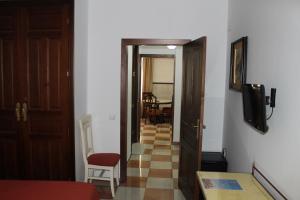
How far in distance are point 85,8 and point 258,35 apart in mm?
2237

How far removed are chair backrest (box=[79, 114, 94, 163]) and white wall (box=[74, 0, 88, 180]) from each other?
0.24 ft

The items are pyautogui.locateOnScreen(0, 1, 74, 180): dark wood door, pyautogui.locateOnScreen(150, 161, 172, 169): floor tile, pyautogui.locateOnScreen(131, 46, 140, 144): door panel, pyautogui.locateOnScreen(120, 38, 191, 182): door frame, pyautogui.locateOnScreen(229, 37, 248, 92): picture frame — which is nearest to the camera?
pyautogui.locateOnScreen(229, 37, 248, 92): picture frame

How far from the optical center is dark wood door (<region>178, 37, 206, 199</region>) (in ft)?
9.32

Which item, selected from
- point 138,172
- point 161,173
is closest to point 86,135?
point 138,172

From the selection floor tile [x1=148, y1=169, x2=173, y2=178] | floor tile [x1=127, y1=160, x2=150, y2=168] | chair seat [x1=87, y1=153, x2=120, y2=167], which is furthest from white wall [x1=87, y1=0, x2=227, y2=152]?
floor tile [x1=127, y1=160, x2=150, y2=168]

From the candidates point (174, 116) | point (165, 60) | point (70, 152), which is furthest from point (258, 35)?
point (165, 60)

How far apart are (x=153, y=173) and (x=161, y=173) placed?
127 millimetres

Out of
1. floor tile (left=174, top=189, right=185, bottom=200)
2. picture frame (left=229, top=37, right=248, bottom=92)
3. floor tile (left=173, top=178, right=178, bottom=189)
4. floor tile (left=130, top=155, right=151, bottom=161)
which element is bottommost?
floor tile (left=174, top=189, right=185, bottom=200)

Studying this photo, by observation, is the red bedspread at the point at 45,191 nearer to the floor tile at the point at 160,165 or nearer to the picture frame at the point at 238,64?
the picture frame at the point at 238,64

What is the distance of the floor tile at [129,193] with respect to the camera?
3344mm

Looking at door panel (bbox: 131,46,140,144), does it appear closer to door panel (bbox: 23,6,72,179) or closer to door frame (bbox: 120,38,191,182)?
door frame (bbox: 120,38,191,182)

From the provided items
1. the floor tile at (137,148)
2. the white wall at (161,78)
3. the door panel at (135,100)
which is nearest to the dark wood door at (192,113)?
the floor tile at (137,148)

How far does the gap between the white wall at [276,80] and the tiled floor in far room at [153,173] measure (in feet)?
3.73

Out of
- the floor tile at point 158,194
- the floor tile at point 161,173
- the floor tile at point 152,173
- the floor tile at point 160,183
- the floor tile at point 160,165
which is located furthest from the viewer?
the floor tile at point 160,165
